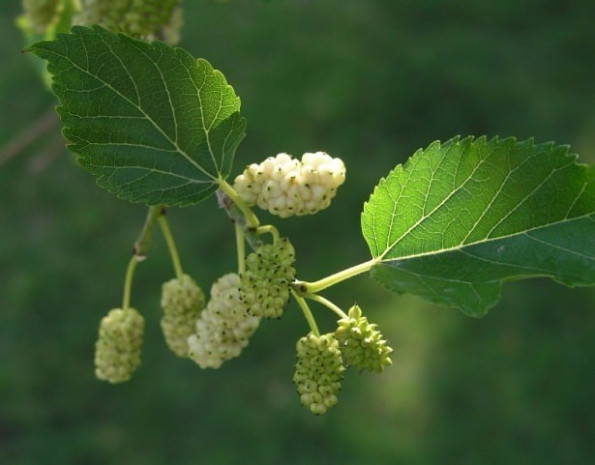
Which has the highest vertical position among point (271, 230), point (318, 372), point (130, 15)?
point (130, 15)

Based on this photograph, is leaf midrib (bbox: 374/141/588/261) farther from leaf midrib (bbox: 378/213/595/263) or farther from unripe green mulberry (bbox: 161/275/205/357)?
unripe green mulberry (bbox: 161/275/205/357)

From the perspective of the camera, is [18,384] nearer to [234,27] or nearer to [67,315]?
[67,315]

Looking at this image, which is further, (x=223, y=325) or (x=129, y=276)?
(x=129, y=276)

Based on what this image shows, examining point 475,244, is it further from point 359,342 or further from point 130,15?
point 130,15

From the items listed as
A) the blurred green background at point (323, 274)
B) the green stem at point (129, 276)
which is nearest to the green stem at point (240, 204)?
the green stem at point (129, 276)

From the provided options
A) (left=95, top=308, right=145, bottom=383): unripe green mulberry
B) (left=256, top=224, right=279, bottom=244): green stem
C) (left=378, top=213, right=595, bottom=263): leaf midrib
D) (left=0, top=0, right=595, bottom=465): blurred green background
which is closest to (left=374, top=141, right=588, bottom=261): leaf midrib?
(left=378, top=213, right=595, bottom=263): leaf midrib

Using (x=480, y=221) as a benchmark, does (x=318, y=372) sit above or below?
below

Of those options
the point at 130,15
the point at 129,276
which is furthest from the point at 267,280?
the point at 130,15
